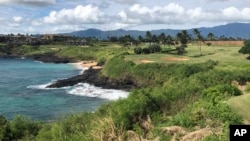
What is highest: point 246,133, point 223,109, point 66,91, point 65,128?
point 246,133

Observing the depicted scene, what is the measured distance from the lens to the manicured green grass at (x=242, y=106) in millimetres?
19375

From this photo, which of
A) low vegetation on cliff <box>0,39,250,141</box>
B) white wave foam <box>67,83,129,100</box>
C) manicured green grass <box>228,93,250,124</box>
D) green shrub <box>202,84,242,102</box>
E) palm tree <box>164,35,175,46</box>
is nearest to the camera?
low vegetation on cliff <box>0,39,250,141</box>

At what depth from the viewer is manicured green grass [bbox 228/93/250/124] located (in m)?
19.4

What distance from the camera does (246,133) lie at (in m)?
8.95

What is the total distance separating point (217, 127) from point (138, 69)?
175 feet

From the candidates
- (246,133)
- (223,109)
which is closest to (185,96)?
(223,109)

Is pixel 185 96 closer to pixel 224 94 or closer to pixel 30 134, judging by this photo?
pixel 224 94

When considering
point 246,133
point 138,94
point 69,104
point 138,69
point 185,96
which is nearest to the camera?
point 246,133

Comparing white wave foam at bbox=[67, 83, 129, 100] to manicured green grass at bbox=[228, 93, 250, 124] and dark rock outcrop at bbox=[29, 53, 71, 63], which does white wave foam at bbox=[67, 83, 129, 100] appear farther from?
dark rock outcrop at bbox=[29, 53, 71, 63]

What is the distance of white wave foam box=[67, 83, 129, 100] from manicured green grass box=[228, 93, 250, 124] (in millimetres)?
33347

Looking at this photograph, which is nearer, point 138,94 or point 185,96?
→ point 138,94

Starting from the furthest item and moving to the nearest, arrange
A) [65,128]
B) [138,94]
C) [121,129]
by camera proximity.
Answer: [138,94] → [65,128] → [121,129]

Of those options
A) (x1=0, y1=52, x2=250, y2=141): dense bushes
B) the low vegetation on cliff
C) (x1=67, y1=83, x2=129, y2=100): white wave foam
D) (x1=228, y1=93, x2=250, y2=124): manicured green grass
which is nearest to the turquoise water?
(x1=67, y1=83, x2=129, y2=100): white wave foam

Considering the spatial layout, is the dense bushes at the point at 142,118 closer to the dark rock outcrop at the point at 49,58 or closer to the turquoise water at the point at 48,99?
the turquoise water at the point at 48,99
